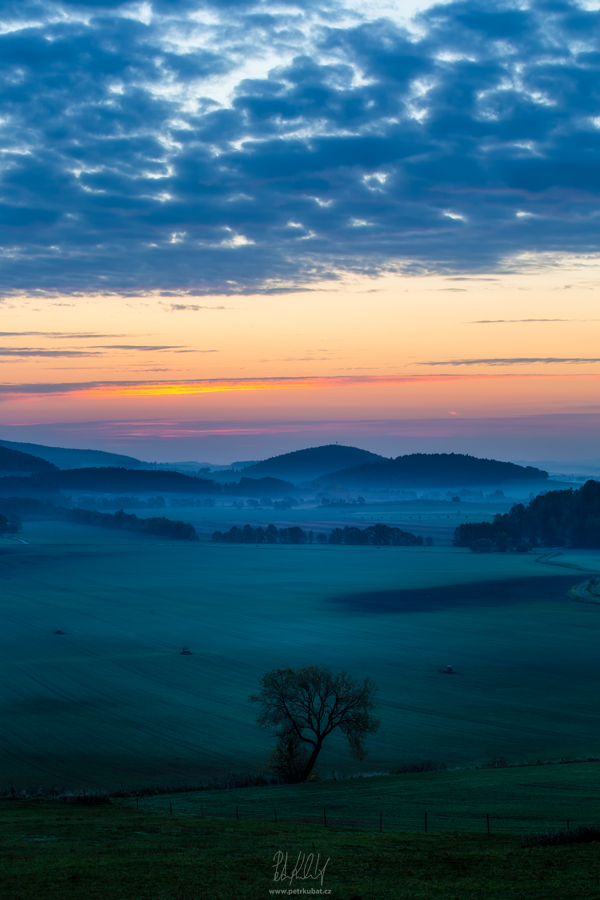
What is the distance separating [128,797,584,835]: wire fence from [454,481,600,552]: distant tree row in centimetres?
15518

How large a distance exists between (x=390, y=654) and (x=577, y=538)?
124 meters

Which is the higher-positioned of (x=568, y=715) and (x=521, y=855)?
(x=521, y=855)

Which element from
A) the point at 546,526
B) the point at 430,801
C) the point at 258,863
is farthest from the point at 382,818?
the point at 546,526

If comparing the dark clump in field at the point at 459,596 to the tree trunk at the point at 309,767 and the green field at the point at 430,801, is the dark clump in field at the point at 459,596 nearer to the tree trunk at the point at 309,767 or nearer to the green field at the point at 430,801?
the tree trunk at the point at 309,767

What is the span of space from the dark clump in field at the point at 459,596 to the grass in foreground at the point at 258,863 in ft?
248

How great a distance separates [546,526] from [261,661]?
456 feet

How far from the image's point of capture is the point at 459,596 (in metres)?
108

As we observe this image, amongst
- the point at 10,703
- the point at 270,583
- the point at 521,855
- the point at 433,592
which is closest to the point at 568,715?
the point at 521,855

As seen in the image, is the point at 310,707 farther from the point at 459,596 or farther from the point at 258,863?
the point at 459,596

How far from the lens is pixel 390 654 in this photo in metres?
71.1

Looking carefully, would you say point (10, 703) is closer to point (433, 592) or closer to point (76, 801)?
point (76, 801)

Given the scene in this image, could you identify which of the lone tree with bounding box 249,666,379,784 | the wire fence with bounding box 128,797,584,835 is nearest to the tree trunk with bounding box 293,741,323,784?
the lone tree with bounding box 249,666,379,784

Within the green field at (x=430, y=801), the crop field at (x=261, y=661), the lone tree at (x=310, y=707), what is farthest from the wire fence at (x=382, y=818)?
the lone tree at (x=310, y=707)

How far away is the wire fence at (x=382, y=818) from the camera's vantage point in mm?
24391
